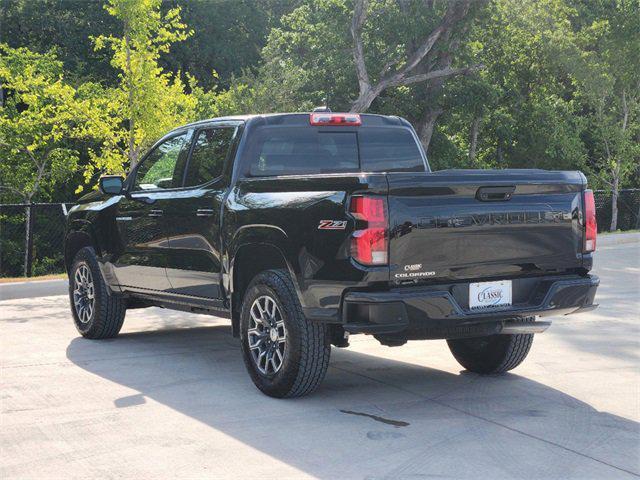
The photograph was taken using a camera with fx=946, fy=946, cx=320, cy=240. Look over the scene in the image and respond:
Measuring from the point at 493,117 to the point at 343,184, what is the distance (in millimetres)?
30588

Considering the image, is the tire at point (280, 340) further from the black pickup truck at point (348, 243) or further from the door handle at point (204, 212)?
the door handle at point (204, 212)

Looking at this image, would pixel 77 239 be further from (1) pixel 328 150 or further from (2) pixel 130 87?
(2) pixel 130 87

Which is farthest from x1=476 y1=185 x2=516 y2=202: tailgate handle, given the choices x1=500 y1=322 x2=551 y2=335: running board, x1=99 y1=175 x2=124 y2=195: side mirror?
x1=99 y1=175 x2=124 y2=195: side mirror

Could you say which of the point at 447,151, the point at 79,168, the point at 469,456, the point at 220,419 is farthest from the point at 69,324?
the point at 447,151

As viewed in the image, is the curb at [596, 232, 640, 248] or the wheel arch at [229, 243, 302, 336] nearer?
the wheel arch at [229, 243, 302, 336]

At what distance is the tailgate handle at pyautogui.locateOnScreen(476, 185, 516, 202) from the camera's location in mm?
6098

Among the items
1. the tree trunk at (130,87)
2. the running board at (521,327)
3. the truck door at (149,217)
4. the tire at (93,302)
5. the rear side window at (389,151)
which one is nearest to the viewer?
the running board at (521,327)

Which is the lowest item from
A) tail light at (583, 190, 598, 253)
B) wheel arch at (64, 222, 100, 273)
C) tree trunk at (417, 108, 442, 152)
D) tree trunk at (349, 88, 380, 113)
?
wheel arch at (64, 222, 100, 273)

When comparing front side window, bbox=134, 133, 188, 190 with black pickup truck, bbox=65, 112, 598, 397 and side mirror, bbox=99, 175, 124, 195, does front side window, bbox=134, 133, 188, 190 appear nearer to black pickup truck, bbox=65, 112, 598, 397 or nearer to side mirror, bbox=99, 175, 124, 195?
black pickup truck, bbox=65, 112, 598, 397

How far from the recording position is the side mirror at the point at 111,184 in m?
8.56

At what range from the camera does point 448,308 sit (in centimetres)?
593

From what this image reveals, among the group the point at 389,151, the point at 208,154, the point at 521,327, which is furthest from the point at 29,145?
the point at 521,327

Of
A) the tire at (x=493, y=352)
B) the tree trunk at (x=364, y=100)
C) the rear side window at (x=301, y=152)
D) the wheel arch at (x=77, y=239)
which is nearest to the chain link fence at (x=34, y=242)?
the tree trunk at (x=364, y=100)

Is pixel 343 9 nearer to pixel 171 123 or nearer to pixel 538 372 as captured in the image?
pixel 171 123
